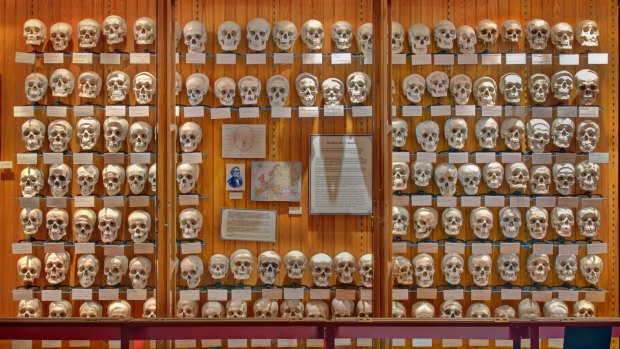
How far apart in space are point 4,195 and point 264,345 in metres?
3.40

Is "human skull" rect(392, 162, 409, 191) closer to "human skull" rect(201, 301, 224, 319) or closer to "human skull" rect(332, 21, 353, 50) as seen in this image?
"human skull" rect(332, 21, 353, 50)

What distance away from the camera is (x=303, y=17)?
4.67 m

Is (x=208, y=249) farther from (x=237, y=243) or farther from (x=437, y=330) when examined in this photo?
(x=437, y=330)

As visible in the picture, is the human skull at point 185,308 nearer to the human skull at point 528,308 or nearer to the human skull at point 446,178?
the human skull at point 446,178

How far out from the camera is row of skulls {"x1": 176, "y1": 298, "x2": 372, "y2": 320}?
446 cm

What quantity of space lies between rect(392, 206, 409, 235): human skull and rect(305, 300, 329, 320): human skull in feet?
2.75

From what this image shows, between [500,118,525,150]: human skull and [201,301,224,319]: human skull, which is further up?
[500,118,525,150]: human skull

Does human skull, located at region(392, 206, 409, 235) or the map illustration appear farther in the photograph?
the map illustration

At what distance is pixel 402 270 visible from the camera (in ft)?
14.8

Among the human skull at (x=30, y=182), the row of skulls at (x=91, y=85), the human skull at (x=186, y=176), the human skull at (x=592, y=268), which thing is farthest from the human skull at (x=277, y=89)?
the human skull at (x=592, y=268)

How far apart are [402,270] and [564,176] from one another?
60.0 inches

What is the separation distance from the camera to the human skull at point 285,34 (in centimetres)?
451

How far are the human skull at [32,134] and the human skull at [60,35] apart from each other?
2.17ft

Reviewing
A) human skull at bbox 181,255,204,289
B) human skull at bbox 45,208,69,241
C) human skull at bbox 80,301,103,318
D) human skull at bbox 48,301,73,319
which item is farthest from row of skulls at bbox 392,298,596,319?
human skull at bbox 45,208,69,241
